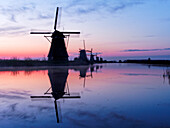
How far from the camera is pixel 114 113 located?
5.39 metres

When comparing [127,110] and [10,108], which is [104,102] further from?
[10,108]

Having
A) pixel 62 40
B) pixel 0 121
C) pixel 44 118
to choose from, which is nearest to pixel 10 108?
pixel 0 121

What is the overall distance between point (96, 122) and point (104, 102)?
2289 mm

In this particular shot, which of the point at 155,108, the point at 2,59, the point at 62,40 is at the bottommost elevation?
the point at 155,108

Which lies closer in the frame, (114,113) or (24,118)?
(24,118)

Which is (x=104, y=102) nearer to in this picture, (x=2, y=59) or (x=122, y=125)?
(x=122, y=125)

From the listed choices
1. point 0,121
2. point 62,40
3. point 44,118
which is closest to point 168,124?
point 44,118

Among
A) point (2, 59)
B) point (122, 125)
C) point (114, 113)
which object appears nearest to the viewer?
point (122, 125)

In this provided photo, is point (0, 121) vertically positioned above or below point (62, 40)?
below

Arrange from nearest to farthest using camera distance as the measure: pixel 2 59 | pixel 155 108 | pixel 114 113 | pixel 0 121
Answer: pixel 0 121 → pixel 114 113 → pixel 155 108 → pixel 2 59

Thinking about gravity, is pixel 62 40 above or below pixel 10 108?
above

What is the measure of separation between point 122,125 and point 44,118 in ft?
7.07

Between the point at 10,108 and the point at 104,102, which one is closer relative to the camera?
the point at 10,108

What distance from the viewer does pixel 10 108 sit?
6.04 metres
